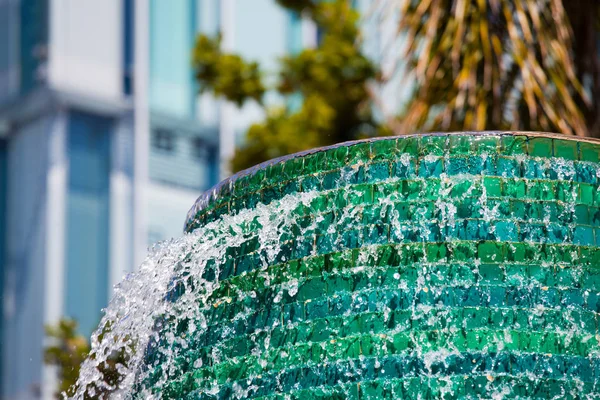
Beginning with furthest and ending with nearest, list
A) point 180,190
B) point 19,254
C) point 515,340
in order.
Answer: point 180,190, point 19,254, point 515,340

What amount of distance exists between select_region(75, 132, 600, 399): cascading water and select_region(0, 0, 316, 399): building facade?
16.4 meters

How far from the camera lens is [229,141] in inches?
828

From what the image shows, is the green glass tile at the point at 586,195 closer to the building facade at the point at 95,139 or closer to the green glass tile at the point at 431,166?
the green glass tile at the point at 431,166

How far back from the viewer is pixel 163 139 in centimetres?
2095

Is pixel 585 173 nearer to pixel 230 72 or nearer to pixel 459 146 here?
pixel 459 146

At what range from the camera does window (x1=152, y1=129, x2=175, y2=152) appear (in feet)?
68.4

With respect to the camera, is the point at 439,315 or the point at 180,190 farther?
the point at 180,190

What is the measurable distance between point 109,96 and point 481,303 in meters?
18.2

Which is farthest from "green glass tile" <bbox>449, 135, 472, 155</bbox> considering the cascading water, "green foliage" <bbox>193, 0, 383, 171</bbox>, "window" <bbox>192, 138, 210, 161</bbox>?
"window" <bbox>192, 138, 210, 161</bbox>

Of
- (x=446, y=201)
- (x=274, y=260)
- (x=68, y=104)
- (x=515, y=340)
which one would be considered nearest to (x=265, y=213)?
(x=274, y=260)

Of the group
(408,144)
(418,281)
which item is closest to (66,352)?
(408,144)

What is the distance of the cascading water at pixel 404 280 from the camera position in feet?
8.48

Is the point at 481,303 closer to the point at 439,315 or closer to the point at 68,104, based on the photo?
the point at 439,315

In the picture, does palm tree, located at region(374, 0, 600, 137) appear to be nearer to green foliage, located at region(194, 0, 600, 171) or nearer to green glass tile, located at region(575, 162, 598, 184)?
green foliage, located at region(194, 0, 600, 171)
